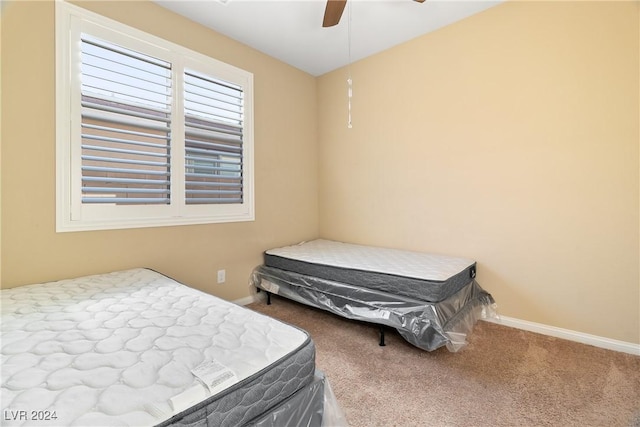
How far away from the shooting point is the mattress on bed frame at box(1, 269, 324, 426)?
748mm

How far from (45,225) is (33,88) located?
838mm

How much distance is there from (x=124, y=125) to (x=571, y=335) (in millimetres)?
3604

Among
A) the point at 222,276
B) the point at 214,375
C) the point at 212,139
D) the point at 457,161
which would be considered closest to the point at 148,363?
the point at 214,375

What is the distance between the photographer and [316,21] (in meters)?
2.46

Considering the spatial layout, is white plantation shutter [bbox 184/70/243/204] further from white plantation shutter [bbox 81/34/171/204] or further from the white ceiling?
the white ceiling

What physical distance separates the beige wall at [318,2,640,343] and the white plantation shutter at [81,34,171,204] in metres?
2.06

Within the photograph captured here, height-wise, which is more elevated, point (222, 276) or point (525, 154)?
point (525, 154)

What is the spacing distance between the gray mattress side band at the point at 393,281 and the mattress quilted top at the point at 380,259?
0.03 m

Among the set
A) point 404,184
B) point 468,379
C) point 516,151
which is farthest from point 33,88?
point 516,151

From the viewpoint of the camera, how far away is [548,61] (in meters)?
2.12

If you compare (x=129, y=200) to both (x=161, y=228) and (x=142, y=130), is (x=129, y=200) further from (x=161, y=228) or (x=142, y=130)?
(x=142, y=130)

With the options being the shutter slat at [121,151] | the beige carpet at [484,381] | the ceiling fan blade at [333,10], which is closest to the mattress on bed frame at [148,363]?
the beige carpet at [484,381]

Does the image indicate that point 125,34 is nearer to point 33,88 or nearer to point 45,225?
point 33,88

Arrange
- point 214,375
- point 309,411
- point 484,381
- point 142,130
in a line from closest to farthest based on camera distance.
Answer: point 214,375
point 309,411
point 484,381
point 142,130
